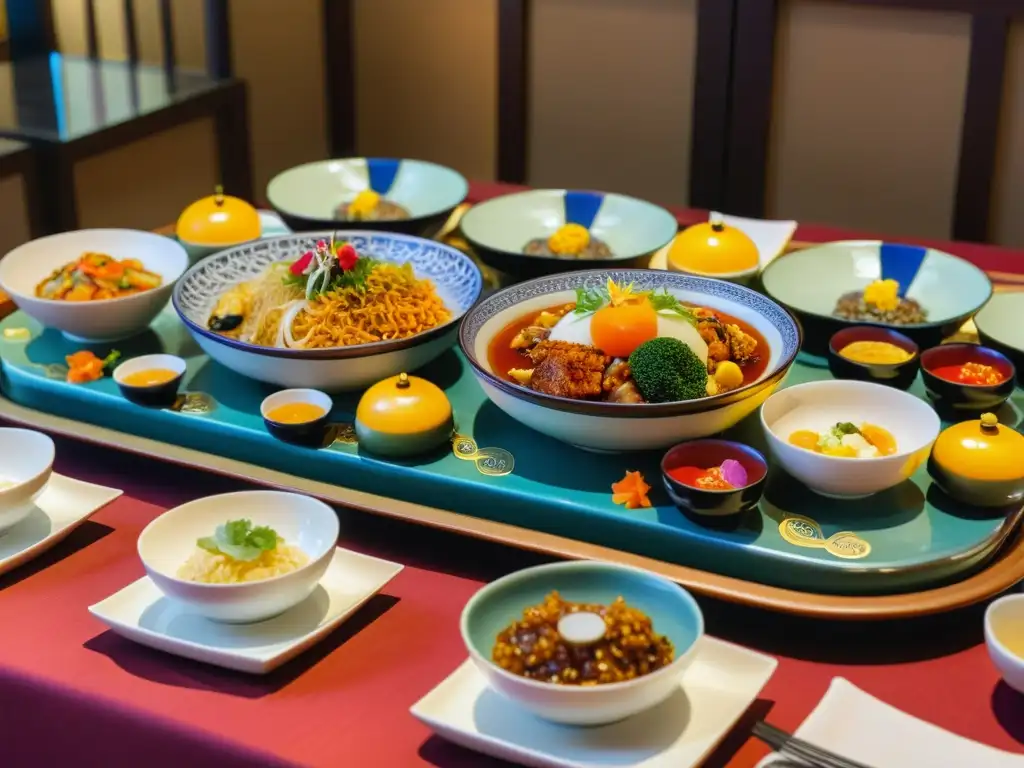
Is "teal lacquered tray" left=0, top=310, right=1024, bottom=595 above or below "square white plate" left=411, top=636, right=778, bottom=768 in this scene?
above

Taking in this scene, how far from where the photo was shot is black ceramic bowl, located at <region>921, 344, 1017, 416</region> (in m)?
2.00

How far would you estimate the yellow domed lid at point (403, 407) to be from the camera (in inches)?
75.2

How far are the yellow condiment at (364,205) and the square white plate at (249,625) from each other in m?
1.32

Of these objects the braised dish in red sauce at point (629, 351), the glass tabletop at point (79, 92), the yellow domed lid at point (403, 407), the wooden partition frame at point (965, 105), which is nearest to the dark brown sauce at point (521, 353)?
the braised dish in red sauce at point (629, 351)

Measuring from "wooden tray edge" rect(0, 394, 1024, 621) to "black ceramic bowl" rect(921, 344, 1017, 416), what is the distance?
0.94ft

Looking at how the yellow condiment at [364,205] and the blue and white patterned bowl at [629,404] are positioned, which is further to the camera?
the yellow condiment at [364,205]

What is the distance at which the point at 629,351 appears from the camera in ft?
6.42

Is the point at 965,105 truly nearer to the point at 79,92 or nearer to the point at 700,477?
the point at 700,477

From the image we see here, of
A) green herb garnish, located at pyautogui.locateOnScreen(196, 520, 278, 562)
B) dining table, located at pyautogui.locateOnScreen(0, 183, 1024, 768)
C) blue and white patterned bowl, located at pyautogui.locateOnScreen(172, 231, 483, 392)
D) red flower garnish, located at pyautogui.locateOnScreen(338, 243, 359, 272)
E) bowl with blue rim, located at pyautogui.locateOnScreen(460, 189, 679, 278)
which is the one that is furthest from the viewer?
bowl with blue rim, located at pyautogui.locateOnScreen(460, 189, 679, 278)

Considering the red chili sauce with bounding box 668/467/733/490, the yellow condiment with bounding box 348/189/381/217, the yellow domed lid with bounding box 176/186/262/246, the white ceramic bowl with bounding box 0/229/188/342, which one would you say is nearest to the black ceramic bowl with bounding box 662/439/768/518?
the red chili sauce with bounding box 668/467/733/490

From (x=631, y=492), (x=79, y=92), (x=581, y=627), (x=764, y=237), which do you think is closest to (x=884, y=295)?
(x=764, y=237)

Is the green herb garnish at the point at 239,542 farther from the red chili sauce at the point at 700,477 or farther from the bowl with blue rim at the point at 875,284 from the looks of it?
the bowl with blue rim at the point at 875,284

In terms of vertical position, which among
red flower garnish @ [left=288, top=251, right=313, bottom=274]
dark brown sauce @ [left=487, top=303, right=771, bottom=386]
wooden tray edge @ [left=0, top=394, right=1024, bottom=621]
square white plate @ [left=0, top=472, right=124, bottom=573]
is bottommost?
square white plate @ [left=0, top=472, right=124, bottom=573]

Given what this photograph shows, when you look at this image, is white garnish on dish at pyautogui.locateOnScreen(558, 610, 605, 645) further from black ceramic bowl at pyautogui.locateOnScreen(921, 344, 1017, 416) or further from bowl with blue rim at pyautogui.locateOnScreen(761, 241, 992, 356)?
bowl with blue rim at pyautogui.locateOnScreen(761, 241, 992, 356)
